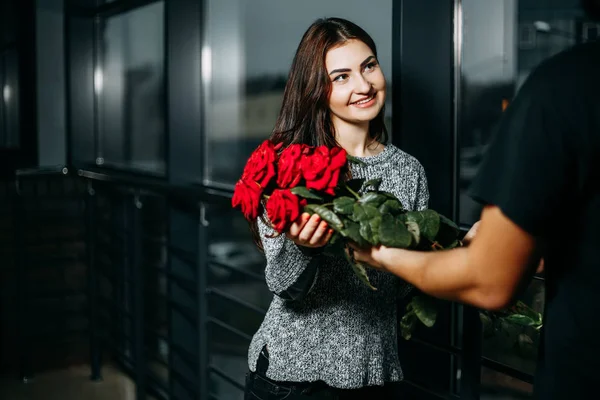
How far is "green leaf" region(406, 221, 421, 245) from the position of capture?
4.51 ft

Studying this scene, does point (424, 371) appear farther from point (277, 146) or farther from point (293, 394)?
point (277, 146)

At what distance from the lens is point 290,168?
57.0 inches

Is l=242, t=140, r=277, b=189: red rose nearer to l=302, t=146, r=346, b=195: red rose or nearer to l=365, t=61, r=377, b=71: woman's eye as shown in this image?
l=302, t=146, r=346, b=195: red rose

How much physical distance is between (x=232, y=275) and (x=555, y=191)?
2.42 meters

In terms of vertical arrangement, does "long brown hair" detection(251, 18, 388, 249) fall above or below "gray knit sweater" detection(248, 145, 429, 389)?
above

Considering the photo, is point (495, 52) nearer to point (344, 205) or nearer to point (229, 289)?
point (344, 205)

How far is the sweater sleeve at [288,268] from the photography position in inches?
61.6

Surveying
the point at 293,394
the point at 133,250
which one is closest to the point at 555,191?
the point at 293,394

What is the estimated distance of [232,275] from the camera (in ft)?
10.8

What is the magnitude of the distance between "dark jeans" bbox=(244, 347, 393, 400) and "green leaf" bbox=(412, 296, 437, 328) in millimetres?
291

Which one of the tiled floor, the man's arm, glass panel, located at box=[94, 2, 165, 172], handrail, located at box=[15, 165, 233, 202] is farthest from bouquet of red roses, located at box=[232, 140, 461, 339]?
the tiled floor

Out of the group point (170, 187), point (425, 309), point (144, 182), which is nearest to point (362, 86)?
point (425, 309)

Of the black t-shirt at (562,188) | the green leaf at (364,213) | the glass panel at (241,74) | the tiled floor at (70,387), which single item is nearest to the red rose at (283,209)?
the green leaf at (364,213)

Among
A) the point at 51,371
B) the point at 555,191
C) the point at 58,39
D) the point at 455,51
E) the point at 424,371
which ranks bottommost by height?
the point at 51,371
